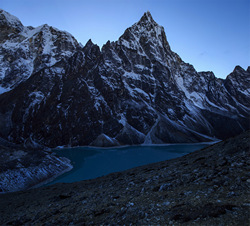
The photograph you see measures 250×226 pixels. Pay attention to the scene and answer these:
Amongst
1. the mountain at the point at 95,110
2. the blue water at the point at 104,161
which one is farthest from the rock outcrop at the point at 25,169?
the mountain at the point at 95,110

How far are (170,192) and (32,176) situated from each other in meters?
42.5

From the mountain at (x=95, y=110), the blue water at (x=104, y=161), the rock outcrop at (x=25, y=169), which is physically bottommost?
the blue water at (x=104, y=161)

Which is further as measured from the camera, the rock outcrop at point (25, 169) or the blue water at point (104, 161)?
the blue water at point (104, 161)

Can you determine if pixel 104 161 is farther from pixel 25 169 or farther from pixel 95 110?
pixel 95 110

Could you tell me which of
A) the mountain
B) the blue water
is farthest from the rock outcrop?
the mountain

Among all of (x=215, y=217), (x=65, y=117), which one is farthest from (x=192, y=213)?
(x=65, y=117)

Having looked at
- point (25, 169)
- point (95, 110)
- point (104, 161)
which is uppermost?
point (95, 110)

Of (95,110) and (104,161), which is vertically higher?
(95,110)

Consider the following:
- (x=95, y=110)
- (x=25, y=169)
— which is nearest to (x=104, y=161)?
(x=25, y=169)

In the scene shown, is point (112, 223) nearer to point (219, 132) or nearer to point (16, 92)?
point (16, 92)

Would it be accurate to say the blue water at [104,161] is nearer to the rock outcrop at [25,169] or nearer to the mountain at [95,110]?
the rock outcrop at [25,169]

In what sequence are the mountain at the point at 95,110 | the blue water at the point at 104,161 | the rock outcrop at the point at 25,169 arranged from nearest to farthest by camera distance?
the rock outcrop at the point at 25,169
the blue water at the point at 104,161
the mountain at the point at 95,110

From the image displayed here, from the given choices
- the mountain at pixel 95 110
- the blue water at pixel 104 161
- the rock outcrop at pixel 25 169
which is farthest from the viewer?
the mountain at pixel 95 110

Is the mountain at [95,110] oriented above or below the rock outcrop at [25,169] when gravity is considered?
above
